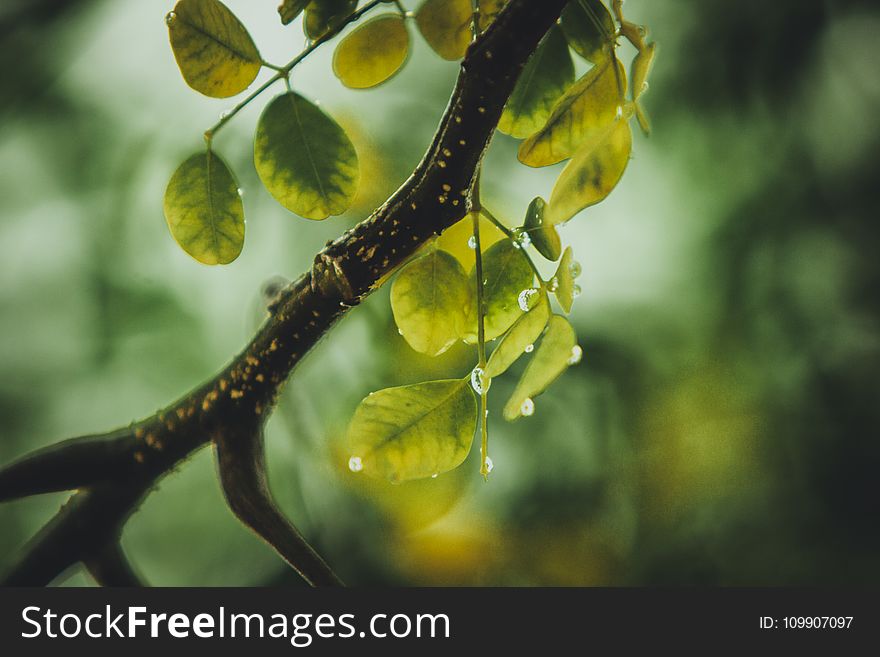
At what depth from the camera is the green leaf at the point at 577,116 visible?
26cm

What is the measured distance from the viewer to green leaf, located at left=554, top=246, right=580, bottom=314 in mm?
250

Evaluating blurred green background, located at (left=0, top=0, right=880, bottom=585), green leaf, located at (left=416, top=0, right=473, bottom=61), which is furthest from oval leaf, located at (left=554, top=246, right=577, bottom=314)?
blurred green background, located at (left=0, top=0, right=880, bottom=585)

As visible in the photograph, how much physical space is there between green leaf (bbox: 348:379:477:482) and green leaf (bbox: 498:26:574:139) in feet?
0.40

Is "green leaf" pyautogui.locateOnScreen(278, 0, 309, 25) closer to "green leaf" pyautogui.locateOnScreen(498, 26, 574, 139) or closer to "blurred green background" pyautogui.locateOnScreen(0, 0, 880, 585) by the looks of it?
"green leaf" pyautogui.locateOnScreen(498, 26, 574, 139)

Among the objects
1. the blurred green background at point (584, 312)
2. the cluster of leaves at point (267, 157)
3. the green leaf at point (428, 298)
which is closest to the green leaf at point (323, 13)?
the cluster of leaves at point (267, 157)

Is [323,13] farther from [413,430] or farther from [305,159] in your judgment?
[413,430]

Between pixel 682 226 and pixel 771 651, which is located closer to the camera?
pixel 771 651

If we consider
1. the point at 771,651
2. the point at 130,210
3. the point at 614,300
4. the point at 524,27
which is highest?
the point at 130,210

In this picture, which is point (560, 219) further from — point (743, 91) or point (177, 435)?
point (743, 91)

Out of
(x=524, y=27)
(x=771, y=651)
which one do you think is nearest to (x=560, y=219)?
(x=524, y=27)

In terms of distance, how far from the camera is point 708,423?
0.81 metres

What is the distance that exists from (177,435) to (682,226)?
2.30 ft

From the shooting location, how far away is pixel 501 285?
30 centimetres

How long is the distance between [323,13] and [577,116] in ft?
0.39
